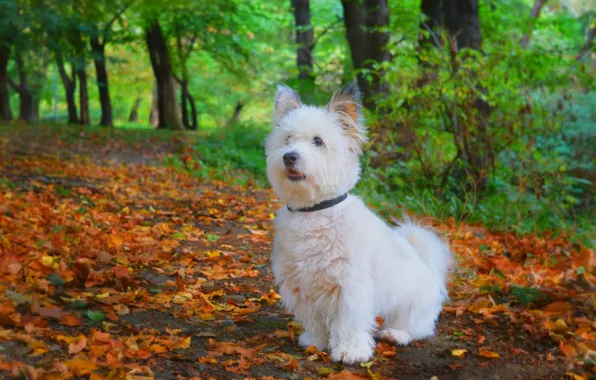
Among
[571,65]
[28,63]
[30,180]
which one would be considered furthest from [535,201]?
[28,63]

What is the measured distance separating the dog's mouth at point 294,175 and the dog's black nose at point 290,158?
44mm

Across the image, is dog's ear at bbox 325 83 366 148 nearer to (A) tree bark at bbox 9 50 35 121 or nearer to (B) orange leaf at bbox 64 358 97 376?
(B) orange leaf at bbox 64 358 97 376

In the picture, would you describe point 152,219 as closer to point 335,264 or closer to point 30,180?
point 30,180

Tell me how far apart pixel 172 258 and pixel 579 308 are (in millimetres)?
3727

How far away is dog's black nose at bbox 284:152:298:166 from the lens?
3.60 meters

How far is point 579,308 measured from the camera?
15.0 ft

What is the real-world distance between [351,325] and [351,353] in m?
0.18

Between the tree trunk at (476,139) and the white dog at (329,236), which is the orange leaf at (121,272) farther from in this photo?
the tree trunk at (476,139)

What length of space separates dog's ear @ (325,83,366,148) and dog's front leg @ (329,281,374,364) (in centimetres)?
99

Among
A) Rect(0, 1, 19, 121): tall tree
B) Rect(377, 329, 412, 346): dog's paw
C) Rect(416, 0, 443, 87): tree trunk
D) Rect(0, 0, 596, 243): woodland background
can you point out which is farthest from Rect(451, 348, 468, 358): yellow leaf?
Rect(0, 1, 19, 121): tall tree

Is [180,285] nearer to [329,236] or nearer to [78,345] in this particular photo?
[78,345]

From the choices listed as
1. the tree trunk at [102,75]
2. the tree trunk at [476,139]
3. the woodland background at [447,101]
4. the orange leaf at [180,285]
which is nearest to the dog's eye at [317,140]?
the orange leaf at [180,285]

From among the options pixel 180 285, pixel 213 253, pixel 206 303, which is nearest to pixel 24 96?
pixel 213 253

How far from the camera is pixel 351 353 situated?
3.86 meters
